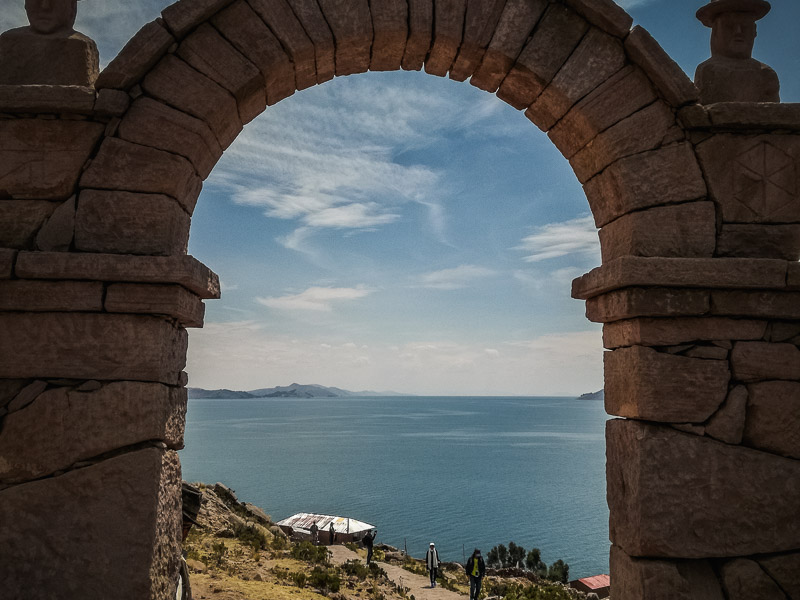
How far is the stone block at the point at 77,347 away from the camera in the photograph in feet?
10.6

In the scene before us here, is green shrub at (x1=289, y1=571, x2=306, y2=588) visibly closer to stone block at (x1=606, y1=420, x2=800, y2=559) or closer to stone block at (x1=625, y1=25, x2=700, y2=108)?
stone block at (x1=606, y1=420, x2=800, y2=559)

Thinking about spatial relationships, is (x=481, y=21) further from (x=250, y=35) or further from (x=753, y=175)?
(x=753, y=175)

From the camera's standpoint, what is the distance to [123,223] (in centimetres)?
338

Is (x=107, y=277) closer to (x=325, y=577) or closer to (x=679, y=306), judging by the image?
(x=679, y=306)

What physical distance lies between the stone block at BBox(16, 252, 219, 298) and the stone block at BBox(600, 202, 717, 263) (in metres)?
2.74

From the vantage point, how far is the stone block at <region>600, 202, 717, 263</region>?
351 centimetres

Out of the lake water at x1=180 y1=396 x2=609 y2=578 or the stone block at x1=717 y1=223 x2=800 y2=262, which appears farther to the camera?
the lake water at x1=180 y1=396 x2=609 y2=578

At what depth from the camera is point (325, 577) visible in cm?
902

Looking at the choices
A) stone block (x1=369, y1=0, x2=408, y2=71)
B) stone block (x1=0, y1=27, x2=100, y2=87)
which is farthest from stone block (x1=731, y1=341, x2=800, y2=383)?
stone block (x1=0, y1=27, x2=100, y2=87)

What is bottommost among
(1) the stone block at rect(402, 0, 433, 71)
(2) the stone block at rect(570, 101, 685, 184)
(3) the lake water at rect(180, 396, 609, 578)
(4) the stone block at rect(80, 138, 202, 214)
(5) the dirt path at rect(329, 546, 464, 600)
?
(3) the lake water at rect(180, 396, 609, 578)

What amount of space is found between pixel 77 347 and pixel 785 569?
4301 mm

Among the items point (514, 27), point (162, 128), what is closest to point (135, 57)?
point (162, 128)

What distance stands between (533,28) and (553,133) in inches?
27.8

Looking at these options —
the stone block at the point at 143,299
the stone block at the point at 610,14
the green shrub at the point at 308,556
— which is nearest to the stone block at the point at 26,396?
the stone block at the point at 143,299
